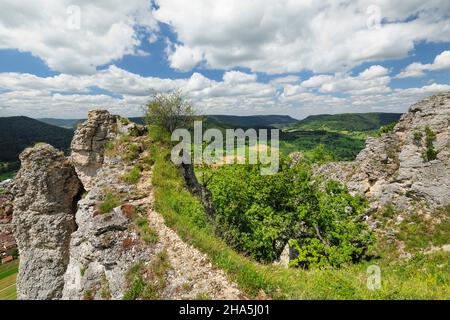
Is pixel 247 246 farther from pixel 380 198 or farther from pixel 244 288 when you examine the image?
pixel 380 198

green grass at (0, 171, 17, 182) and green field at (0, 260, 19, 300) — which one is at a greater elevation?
green grass at (0, 171, 17, 182)

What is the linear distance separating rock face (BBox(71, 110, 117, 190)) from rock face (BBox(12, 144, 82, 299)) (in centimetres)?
277

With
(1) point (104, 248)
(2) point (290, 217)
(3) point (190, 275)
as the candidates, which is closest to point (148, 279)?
(3) point (190, 275)

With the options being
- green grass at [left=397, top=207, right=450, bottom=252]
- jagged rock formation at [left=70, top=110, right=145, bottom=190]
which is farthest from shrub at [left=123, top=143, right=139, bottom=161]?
green grass at [left=397, top=207, right=450, bottom=252]

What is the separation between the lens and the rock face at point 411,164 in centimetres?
2983

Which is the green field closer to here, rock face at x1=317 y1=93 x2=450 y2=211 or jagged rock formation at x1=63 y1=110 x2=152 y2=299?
jagged rock formation at x1=63 y1=110 x2=152 y2=299

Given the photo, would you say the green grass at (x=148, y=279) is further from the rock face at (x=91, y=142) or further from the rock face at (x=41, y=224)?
the rock face at (x=91, y=142)

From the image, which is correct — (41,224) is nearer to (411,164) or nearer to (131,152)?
(131,152)

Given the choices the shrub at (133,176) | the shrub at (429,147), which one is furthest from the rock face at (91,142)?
the shrub at (429,147)

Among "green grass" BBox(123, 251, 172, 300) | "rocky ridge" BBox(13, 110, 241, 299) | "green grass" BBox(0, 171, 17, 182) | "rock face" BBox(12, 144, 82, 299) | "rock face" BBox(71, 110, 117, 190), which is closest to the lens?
"green grass" BBox(123, 251, 172, 300)

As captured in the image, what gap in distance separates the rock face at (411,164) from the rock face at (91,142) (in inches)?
1314

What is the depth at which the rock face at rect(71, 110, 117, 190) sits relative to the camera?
1964 centimetres

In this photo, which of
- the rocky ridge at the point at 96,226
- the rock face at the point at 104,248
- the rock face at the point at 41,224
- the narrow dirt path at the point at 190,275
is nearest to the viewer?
the narrow dirt path at the point at 190,275
